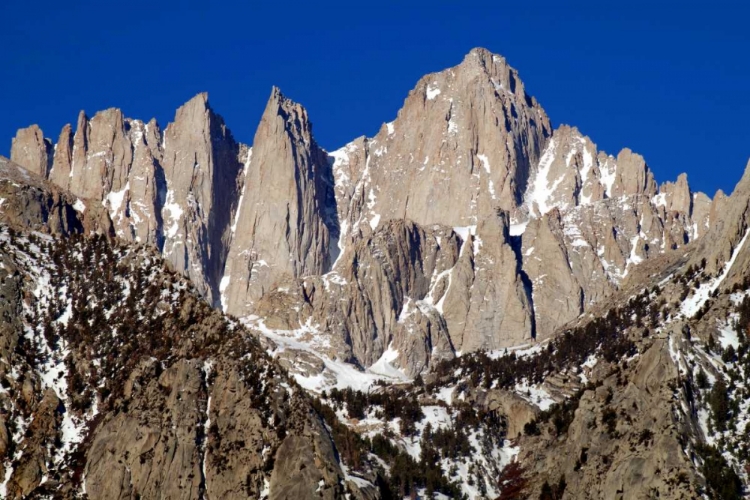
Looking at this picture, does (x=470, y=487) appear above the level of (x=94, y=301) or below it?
below

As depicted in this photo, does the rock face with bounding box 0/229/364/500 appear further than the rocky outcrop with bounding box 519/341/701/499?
Yes

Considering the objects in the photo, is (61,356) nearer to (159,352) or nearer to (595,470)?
(159,352)

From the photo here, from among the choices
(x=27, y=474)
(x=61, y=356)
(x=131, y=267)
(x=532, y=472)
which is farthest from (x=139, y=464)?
(x=532, y=472)

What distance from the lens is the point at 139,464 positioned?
5817 inches

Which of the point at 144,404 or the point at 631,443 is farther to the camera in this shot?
the point at 144,404

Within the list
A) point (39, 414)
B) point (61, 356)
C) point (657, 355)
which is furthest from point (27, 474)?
point (657, 355)

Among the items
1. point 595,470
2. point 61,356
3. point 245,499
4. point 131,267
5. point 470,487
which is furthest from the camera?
point 470,487

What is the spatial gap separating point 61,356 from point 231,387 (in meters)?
23.7

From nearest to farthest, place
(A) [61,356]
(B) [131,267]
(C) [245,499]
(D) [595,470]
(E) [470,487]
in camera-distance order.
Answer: (C) [245,499] → (D) [595,470] → (A) [61,356] → (B) [131,267] → (E) [470,487]

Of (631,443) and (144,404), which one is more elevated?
(144,404)

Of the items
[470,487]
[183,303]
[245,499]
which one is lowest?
[245,499]

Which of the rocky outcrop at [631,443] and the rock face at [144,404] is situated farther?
the rock face at [144,404]

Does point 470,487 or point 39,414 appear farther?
point 470,487

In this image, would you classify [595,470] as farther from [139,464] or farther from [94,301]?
[94,301]
